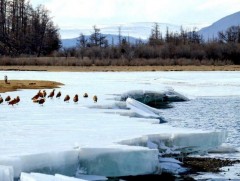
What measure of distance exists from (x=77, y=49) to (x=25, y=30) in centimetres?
1732

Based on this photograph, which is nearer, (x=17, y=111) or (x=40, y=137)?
(x=40, y=137)

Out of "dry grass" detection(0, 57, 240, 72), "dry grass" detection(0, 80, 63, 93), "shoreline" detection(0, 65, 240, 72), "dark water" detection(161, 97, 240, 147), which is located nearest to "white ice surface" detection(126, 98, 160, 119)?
"dark water" detection(161, 97, 240, 147)

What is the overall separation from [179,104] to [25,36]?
61.9 metres

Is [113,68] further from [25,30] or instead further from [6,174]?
[6,174]

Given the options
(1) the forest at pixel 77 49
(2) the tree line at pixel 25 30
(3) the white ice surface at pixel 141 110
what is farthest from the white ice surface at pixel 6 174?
(2) the tree line at pixel 25 30

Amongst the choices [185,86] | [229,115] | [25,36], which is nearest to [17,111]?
[229,115]

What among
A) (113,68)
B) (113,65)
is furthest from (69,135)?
(113,65)

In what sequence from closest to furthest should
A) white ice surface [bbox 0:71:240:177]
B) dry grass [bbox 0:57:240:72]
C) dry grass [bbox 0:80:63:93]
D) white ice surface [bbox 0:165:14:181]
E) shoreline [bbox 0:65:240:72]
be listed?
1. white ice surface [bbox 0:165:14:181]
2. white ice surface [bbox 0:71:240:177]
3. dry grass [bbox 0:80:63:93]
4. shoreline [bbox 0:65:240:72]
5. dry grass [bbox 0:57:240:72]

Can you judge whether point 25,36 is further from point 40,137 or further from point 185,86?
point 40,137

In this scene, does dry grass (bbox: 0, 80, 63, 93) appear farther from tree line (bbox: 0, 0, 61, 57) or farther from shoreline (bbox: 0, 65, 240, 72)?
tree line (bbox: 0, 0, 61, 57)

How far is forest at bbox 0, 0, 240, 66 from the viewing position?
67188 millimetres

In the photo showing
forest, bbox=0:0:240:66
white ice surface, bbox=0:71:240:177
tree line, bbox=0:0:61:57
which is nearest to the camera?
white ice surface, bbox=0:71:240:177

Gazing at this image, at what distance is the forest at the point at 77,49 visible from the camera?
67188 mm

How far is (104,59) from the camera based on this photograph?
6912cm
